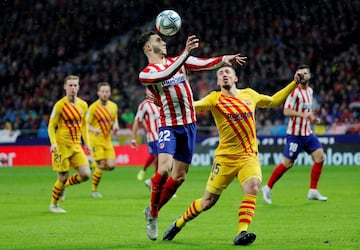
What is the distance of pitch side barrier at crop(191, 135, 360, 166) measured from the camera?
25.6 metres

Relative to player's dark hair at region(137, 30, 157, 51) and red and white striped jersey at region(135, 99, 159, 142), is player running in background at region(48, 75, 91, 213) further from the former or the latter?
red and white striped jersey at region(135, 99, 159, 142)

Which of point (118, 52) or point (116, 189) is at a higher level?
point (118, 52)

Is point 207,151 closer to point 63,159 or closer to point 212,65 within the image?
point 63,159

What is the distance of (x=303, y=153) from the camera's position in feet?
85.2

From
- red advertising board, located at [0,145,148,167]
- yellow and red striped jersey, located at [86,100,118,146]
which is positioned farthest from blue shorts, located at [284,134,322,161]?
red advertising board, located at [0,145,148,167]

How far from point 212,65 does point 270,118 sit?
19577 mm

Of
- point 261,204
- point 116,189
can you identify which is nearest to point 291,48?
point 116,189

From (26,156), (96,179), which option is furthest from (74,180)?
(26,156)

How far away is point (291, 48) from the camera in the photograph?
3269cm

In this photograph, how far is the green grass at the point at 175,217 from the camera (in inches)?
344

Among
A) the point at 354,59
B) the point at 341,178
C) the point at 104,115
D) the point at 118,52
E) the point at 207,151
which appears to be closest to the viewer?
the point at 104,115

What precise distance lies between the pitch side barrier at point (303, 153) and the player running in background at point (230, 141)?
17.0m

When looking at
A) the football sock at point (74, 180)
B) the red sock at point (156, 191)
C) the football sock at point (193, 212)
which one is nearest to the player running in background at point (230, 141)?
the football sock at point (193, 212)

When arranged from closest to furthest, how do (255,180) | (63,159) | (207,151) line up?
1. (255,180)
2. (63,159)
3. (207,151)
